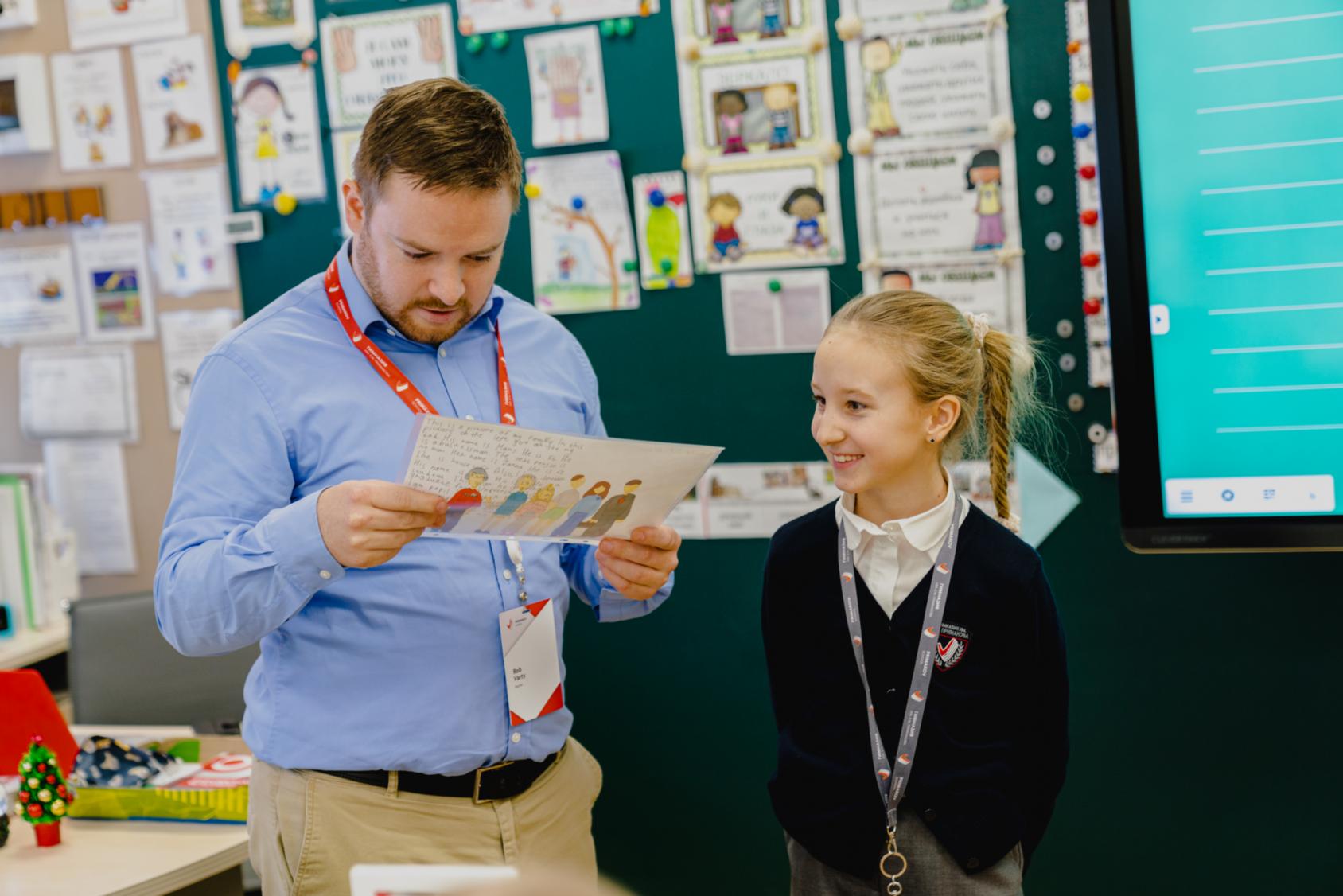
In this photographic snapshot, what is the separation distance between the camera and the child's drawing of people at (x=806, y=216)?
2.71 metres

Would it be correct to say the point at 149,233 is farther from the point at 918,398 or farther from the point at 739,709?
the point at 918,398

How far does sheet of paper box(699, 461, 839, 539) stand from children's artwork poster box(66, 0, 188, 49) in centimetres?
178

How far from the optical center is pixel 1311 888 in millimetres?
2516

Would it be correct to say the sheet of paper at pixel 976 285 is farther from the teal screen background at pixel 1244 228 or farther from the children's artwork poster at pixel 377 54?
the children's artwork poster at pixel 377 54

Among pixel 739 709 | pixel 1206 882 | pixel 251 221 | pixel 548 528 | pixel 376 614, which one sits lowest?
pixel 1206 882

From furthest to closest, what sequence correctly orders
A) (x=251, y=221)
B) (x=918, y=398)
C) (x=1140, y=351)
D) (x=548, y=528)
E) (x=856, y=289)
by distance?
1. (x=251, y=221)
2. (x=856, y=289)
3. (x=1140, y=351)
4. (x=918, y=398)
5. (x=548, y=528)

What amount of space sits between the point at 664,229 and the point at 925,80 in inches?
25.7

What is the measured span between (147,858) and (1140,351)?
70.6 inches

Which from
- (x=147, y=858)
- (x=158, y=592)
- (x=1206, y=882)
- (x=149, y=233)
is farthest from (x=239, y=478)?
(x=1206, y=882)

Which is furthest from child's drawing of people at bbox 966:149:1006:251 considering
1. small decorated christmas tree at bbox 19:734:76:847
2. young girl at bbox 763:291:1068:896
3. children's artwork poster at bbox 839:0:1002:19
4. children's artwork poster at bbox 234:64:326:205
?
small decorated christmas tree at bbox 19:734:76:847

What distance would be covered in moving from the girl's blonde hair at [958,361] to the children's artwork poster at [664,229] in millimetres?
913

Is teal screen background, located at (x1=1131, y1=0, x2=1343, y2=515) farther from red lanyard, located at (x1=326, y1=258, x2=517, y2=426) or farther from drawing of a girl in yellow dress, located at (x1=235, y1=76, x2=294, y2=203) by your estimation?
drawing of a girl in yellow dress, located at (x1=235, y1=76, x2=294, y2=203)

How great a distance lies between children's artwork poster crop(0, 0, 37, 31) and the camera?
3254 mm

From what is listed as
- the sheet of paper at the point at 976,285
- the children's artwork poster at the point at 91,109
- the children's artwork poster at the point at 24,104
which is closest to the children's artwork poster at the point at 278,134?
the children's artwork poster at the point at 91,109
